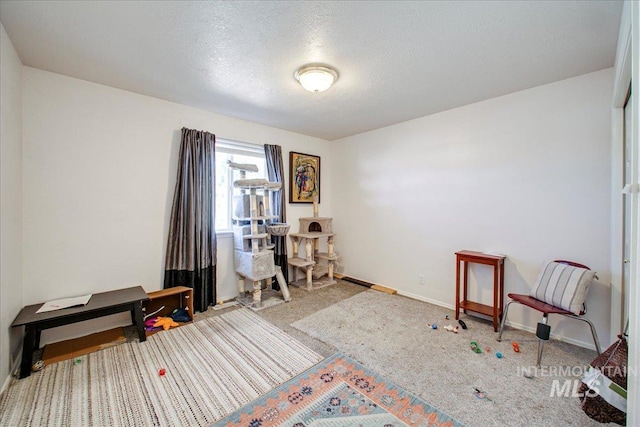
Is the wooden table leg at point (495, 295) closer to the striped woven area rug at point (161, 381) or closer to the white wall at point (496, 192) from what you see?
the white wall at point (496, 192)

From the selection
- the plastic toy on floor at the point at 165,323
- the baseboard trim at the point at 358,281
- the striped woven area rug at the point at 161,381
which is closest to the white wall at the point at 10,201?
the striped woven area rug at the point at 161,381

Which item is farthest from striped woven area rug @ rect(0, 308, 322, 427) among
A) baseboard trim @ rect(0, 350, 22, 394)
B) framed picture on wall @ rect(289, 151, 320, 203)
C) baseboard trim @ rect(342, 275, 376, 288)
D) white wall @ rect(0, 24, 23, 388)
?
framed picture on wall @ rect(289, 151, 320, 203)

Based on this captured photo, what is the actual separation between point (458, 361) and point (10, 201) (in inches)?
140

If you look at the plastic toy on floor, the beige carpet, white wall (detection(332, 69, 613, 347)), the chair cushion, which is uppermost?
white wall (detection(332, 69, 613, 347))

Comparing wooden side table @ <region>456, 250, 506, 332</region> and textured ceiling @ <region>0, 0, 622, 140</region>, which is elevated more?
textured ceiling @ <region>0, 0, 622, 140</region>

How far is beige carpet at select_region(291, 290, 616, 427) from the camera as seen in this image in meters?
1.50

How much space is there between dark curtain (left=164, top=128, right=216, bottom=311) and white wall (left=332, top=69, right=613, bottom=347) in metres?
2.25

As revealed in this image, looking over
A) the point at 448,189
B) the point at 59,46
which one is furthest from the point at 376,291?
the point at 59,46

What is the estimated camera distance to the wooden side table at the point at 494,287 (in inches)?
95.0

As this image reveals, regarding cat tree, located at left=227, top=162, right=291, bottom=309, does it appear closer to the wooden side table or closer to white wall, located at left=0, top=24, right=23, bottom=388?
white wall, located at left=0, top=24, right=23, bottom=388

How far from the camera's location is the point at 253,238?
3.08 m

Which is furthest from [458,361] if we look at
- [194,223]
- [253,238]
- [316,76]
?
[194,223]

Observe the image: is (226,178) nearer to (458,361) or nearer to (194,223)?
(194,223)

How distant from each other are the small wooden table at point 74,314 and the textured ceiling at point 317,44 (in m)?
1.97
